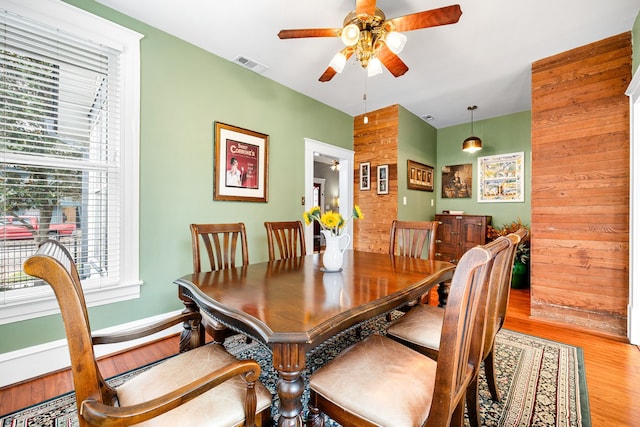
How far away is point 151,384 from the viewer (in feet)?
3.25

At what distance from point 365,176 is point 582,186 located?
8.44 feet

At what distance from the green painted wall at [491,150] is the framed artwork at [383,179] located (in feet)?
5.29

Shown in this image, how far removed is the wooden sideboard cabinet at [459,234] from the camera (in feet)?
14.3

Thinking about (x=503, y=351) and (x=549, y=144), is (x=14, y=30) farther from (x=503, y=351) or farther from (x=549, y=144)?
(x=549, y=144)

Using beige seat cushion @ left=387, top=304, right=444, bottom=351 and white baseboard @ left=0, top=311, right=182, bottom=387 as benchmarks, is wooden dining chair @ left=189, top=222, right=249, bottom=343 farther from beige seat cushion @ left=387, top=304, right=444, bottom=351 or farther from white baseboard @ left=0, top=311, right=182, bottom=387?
white baseboard @ left=0, top=311, right=182, bottom=387

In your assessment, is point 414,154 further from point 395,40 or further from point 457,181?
point 395,40

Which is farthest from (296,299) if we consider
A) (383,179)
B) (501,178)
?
(501,178)

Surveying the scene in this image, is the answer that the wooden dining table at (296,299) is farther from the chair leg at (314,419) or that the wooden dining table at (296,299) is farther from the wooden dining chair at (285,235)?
the wooden dining chair at (285,235)

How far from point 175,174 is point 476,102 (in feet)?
13.4

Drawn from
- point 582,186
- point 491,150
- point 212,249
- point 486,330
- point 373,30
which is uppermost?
point 373,30

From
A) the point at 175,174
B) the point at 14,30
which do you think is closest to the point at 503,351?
the point at 175,174

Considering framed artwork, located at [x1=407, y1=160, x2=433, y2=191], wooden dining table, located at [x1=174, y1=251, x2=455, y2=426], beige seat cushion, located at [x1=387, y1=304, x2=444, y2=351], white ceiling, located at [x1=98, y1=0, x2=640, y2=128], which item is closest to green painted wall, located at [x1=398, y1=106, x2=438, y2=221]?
framed artwork, located at [x1=407, y1=160, x2=433, y2=191]

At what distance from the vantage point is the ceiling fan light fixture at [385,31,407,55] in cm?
177

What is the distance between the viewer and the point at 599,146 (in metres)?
2.52
